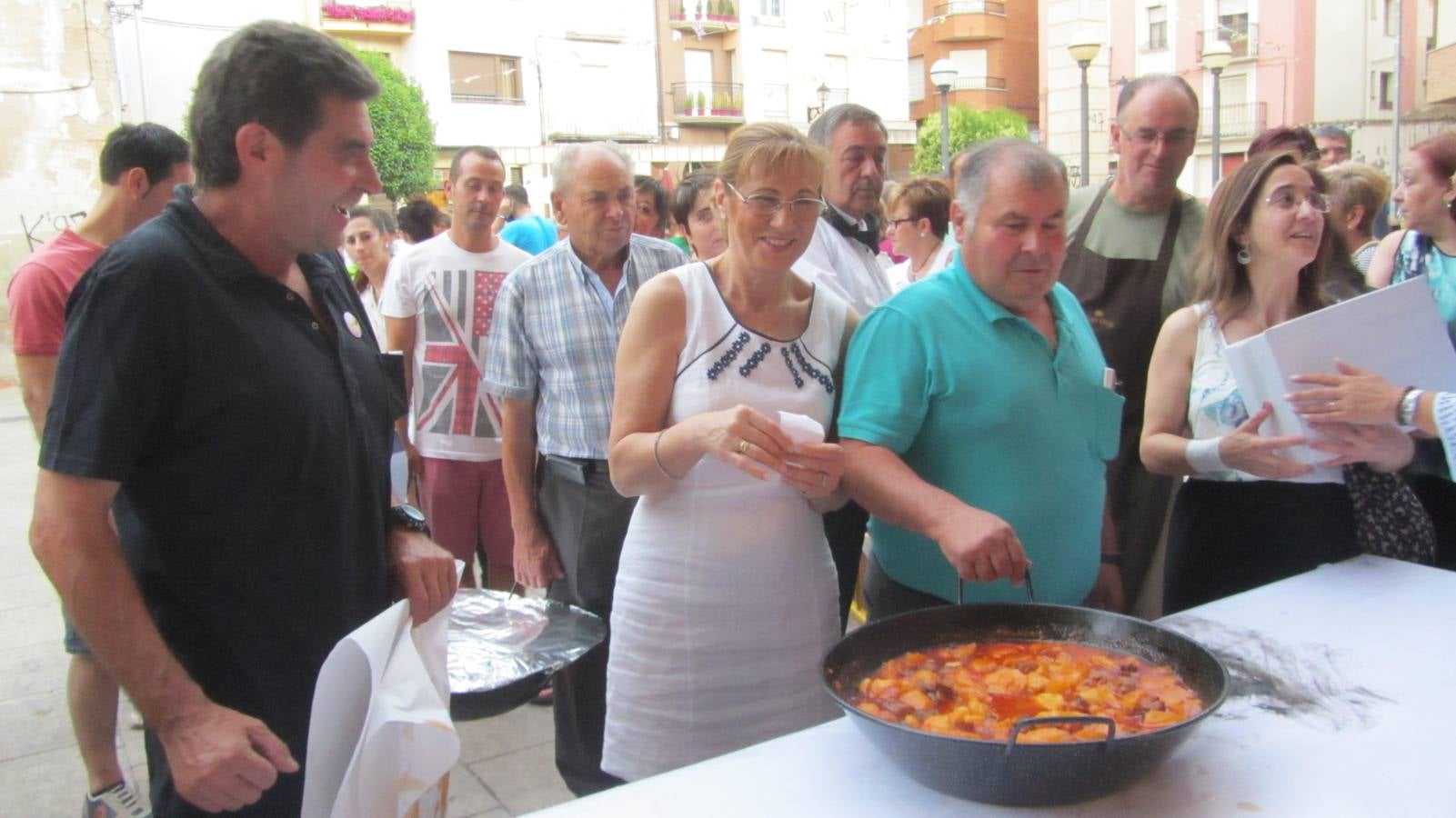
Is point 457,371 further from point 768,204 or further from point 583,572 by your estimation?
point 768,204

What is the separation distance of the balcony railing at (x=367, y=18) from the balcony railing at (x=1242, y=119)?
2129 centimetres

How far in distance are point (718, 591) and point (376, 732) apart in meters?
0.83

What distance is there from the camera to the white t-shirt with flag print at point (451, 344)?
385cm

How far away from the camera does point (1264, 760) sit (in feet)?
4.84

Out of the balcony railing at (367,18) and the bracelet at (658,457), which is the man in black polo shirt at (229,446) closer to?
the bracelet at (658,457)

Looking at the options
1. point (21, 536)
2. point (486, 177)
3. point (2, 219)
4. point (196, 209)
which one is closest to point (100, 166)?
point (486, 177)

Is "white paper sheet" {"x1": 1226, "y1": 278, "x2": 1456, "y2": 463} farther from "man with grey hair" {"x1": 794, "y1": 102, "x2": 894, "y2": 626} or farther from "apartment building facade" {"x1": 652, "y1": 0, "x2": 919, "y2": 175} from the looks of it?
"apartment building facade" {"x1": 652, "y1": 0, "x2": 919, "y2": 175}

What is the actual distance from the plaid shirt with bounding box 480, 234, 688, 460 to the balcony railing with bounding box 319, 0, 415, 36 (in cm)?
2463

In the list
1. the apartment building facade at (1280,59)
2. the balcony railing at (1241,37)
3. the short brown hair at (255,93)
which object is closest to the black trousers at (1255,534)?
the short brown hair at (255,93)

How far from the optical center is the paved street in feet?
10.0

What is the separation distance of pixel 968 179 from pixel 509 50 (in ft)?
84.8

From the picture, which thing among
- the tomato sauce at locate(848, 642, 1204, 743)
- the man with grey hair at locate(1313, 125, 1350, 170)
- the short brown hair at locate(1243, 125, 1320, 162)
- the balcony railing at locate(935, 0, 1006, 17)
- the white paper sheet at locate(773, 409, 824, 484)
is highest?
the balcony railing at locate(935, 0, 1006, 17)

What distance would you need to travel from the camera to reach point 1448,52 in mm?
17422

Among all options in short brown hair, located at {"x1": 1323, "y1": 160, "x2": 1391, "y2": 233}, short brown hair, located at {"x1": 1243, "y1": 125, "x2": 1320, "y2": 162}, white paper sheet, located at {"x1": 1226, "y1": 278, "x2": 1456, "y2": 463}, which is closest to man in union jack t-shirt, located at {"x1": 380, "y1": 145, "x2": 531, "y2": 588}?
short brown hair, located at {"x1": 1243, "y1": 125, "x2": 1320, "y2": 162}
